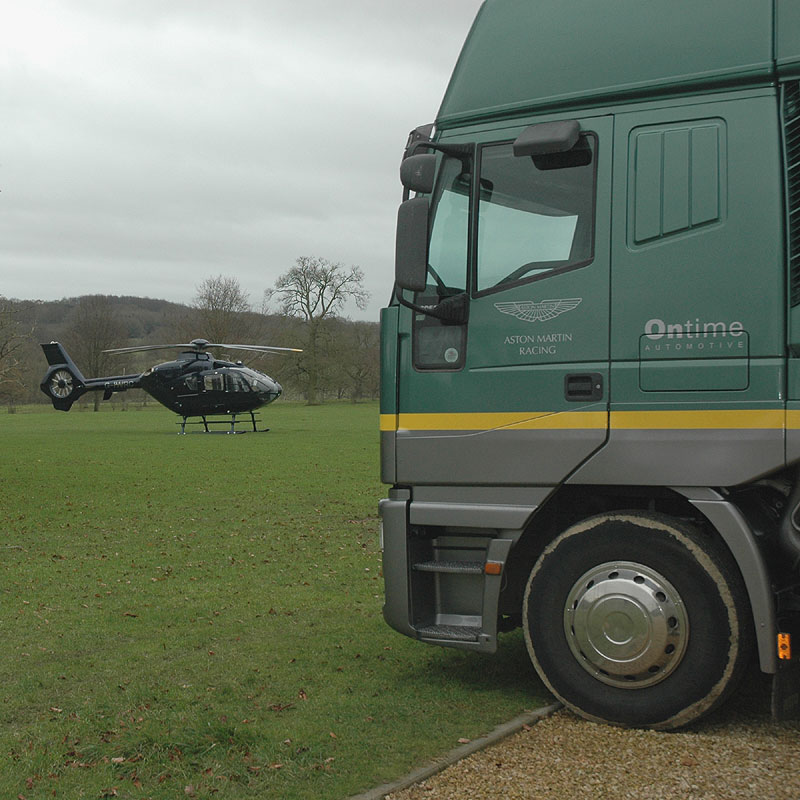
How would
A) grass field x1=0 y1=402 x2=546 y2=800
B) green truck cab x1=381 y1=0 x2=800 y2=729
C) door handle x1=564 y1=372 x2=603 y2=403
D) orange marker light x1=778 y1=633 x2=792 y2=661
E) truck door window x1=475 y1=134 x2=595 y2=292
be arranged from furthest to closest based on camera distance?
truck door window x1=475 y1=134 x2=595 y2=292 < door handle x1=564 y1=372 x2=603 y2=403 < green truck cab x1=381 y1=0 x2=800 y2=729 < orange marker light x1=778 y1=633 x2=792 y2=661 < grass field x1=0 y1=402 x2=546 y2=800

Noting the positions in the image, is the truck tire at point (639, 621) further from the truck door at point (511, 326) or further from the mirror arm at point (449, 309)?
the mirror arm at point (449, 309)

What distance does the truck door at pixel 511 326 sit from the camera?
17.8 feet

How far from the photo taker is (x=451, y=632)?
226 inches

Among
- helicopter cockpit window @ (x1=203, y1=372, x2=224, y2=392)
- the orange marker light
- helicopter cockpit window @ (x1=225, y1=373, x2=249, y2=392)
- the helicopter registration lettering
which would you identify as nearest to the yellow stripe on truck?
the orange marker light

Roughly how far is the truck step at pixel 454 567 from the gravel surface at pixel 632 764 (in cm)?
90

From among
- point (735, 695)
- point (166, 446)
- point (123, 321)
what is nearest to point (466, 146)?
point (735, 695)

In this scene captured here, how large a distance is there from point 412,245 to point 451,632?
2177 millimetres

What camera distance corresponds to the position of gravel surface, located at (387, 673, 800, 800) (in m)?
4.31

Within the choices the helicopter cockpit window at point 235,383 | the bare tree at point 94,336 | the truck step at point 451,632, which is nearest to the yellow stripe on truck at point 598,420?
the truck step at point 451,632

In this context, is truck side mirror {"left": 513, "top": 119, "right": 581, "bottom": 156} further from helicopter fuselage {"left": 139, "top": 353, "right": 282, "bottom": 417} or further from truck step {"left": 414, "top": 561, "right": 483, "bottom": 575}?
helicopter fuselage {"left": 139, "top": 353, "right": 282, "bottom": 417}

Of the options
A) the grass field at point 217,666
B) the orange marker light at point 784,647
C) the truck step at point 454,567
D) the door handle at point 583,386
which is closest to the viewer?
the grass field at point 217,666

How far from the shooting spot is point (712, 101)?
5.23 meters

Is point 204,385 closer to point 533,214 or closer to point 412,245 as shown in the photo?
point 412,245

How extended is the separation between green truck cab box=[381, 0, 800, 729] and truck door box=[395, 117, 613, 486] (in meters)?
0.01
